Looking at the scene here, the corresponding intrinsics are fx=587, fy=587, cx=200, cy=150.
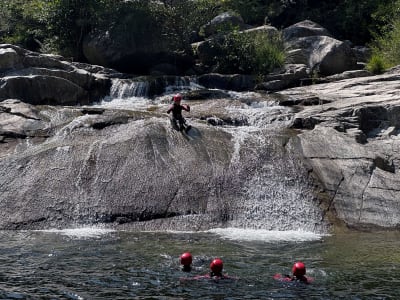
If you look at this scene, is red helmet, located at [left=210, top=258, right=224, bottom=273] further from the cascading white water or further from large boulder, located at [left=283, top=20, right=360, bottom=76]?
→ large boulder, located at [left=283, top=20, right=360, bottom=76]

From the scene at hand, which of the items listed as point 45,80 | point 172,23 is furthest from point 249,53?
point 45,80

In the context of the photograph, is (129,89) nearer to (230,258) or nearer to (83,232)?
(83,232)

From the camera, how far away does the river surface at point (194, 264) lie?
375 inches

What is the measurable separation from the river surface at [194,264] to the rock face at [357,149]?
1188 millimetres

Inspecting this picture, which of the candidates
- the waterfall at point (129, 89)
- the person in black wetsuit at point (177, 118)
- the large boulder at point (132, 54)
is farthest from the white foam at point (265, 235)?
the large boulder at point (132, 54)

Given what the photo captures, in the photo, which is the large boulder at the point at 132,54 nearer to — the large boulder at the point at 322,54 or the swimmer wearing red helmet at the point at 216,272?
the large boulder at the point at 322,54

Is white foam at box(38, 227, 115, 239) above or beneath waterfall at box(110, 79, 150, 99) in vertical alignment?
beneath

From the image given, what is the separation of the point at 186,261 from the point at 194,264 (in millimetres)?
656

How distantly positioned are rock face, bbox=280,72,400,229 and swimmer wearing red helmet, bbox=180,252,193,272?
6.01 metres

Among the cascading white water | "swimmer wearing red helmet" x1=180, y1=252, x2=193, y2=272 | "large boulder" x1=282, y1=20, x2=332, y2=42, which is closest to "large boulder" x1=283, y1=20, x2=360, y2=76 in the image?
"large boulder" x1=282, y1=20, x2=332, y2=42

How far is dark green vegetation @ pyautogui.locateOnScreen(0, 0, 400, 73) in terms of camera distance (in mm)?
28375

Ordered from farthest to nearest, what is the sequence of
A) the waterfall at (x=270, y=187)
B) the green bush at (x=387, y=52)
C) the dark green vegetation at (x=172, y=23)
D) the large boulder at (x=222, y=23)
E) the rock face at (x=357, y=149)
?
1. the large boulder at (x=222, y=23)
2. the dark green vegetation at (x=172, y=23)
3. the green bush at (x=387, y=52)
4. the rock face at (x=357, y=149)
5. the waterfall at (x=270, y=187)

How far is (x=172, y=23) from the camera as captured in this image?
30688 mm

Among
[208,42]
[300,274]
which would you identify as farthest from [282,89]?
[300,274]
